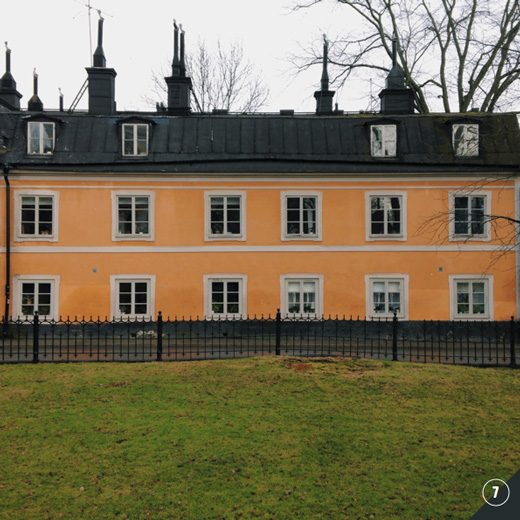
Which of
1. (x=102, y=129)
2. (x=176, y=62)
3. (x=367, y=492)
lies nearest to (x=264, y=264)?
(x=102, y=129)

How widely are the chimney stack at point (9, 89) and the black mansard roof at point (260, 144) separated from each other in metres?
5.27

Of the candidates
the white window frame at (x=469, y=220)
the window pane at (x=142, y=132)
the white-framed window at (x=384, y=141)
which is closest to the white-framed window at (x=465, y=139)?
the white window frame at (x=469, y=220)

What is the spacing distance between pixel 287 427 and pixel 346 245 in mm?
12401

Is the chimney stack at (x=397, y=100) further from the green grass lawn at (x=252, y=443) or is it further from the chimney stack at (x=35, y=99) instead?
the chimney stack at (x=35, y=99)

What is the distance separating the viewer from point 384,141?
20.3 metres

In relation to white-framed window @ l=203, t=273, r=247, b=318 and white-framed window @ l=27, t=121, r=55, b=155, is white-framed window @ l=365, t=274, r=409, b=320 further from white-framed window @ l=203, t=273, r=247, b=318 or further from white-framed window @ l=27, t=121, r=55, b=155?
white-framed window @ l=27, t=121, r=55, b=155

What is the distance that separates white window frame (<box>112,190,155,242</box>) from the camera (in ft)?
64.3

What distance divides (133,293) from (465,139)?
1281cm

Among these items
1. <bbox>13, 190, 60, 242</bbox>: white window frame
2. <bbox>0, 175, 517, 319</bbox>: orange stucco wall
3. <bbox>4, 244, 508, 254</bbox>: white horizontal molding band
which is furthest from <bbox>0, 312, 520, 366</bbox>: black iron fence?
<bbox>13, 190, 60, 242</bbox>: white window frame

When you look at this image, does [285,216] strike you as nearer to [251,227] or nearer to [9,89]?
[251,227]

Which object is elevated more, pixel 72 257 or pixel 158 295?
pixel 72 257

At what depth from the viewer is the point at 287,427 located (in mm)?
8156

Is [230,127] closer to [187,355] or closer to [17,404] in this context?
[187,355]

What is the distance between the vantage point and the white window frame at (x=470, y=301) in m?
19.6
